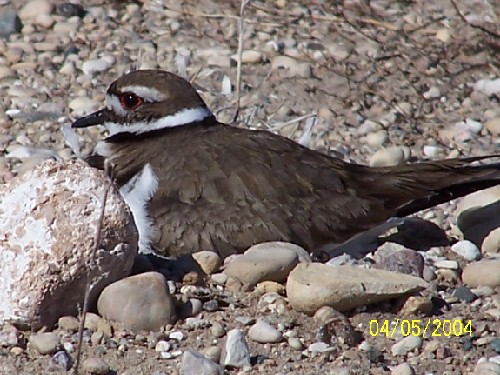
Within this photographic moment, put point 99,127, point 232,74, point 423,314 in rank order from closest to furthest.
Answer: point 423,314
point 99,127
point 232,74

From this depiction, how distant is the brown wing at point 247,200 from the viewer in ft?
17.4

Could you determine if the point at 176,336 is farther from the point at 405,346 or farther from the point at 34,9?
the point at 34,9

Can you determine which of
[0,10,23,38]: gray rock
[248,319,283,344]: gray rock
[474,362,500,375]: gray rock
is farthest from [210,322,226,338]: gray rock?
[0,10,23,38]: gray rock

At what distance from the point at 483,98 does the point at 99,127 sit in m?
2.24

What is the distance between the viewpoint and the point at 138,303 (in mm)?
4469

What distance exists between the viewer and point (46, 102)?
694 cm

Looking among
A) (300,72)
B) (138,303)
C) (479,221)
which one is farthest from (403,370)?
(300,72)

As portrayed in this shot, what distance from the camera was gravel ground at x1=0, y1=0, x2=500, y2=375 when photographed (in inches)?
257

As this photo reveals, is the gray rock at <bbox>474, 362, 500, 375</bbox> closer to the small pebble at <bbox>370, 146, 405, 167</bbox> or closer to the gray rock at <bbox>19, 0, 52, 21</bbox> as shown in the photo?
the small pebble at <bbox>370, 146, 405, 167</bbox>

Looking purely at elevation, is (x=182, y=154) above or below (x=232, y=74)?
above

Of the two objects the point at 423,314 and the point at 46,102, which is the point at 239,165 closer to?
the point at 423,314

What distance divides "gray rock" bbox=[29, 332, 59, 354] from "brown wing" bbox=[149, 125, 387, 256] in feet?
3.35

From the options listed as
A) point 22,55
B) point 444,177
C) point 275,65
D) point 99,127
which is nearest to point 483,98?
point 275,65

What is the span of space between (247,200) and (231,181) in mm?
108
